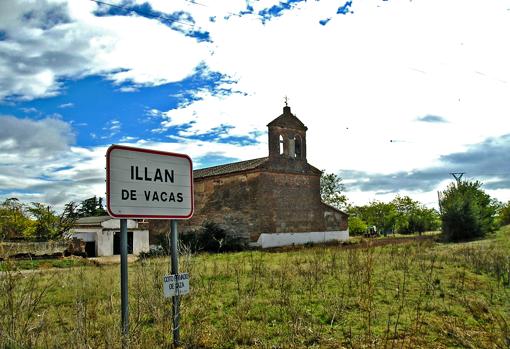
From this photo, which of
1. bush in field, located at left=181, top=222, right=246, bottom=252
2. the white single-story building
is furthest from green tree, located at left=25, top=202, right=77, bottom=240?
bush in field, located at left=181, top=222, right=246, bottom=252

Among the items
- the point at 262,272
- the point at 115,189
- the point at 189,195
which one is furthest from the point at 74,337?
the point at 262,272

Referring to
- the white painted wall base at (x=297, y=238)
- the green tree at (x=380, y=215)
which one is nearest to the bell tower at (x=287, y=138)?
the white painted wall base at (x=297, y=238)

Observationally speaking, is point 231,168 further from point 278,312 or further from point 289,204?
point 278,312

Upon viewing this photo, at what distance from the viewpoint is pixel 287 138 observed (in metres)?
33.0

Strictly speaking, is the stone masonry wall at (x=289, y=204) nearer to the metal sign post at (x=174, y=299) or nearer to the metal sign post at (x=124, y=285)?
the metal sign post at (x=174, y=299)

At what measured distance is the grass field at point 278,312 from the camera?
15.7 ft

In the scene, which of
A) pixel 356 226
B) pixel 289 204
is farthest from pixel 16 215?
pixel 356 226

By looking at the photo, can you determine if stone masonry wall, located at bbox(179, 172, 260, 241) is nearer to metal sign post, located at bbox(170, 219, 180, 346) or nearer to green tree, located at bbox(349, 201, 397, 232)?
metal sign post, located at bbox(170, 219, 180, 346)

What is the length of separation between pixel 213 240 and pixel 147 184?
26085mm

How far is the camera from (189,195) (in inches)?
215

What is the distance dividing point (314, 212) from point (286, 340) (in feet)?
93.6

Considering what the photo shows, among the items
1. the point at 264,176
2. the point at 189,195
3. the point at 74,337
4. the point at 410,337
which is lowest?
the point at 410,337

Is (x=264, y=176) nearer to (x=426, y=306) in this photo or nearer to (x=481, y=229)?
(x=481, y=229)

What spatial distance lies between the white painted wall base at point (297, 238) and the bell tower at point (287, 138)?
5.82 metres
